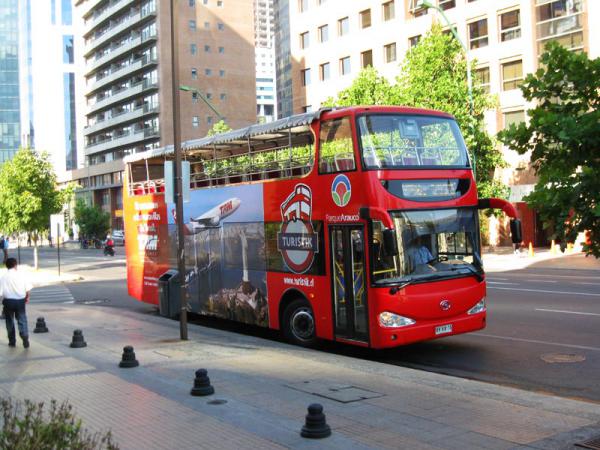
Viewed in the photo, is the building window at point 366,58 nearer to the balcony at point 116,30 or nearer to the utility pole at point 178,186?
the utility pole at point 178,186

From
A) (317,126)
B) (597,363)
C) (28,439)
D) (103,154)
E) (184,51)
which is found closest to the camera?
(28,439)

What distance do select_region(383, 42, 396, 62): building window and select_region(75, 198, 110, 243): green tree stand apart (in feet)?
147

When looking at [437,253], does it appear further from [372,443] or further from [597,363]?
[372,443]

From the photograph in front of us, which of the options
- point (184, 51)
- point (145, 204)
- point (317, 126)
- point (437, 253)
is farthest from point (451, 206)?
point (184, 51)

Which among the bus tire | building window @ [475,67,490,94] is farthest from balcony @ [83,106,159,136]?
the bus tire

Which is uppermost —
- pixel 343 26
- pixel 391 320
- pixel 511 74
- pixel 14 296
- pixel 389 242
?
pixel 343 26

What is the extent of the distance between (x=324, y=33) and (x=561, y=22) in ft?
74.7

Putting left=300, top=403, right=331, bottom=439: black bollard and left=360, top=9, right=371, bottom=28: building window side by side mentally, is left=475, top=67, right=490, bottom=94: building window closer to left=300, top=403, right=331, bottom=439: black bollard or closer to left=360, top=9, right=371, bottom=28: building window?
left=360, top=9, right=371, bottom=28: building window

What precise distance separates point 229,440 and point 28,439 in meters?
2.38

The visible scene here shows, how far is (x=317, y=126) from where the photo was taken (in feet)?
37.4

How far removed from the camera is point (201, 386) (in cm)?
798

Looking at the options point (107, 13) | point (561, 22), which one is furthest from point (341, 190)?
point (107, 13)

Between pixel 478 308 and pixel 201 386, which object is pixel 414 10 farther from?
pixel 201 386

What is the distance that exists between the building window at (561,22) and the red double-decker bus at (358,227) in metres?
29.0
